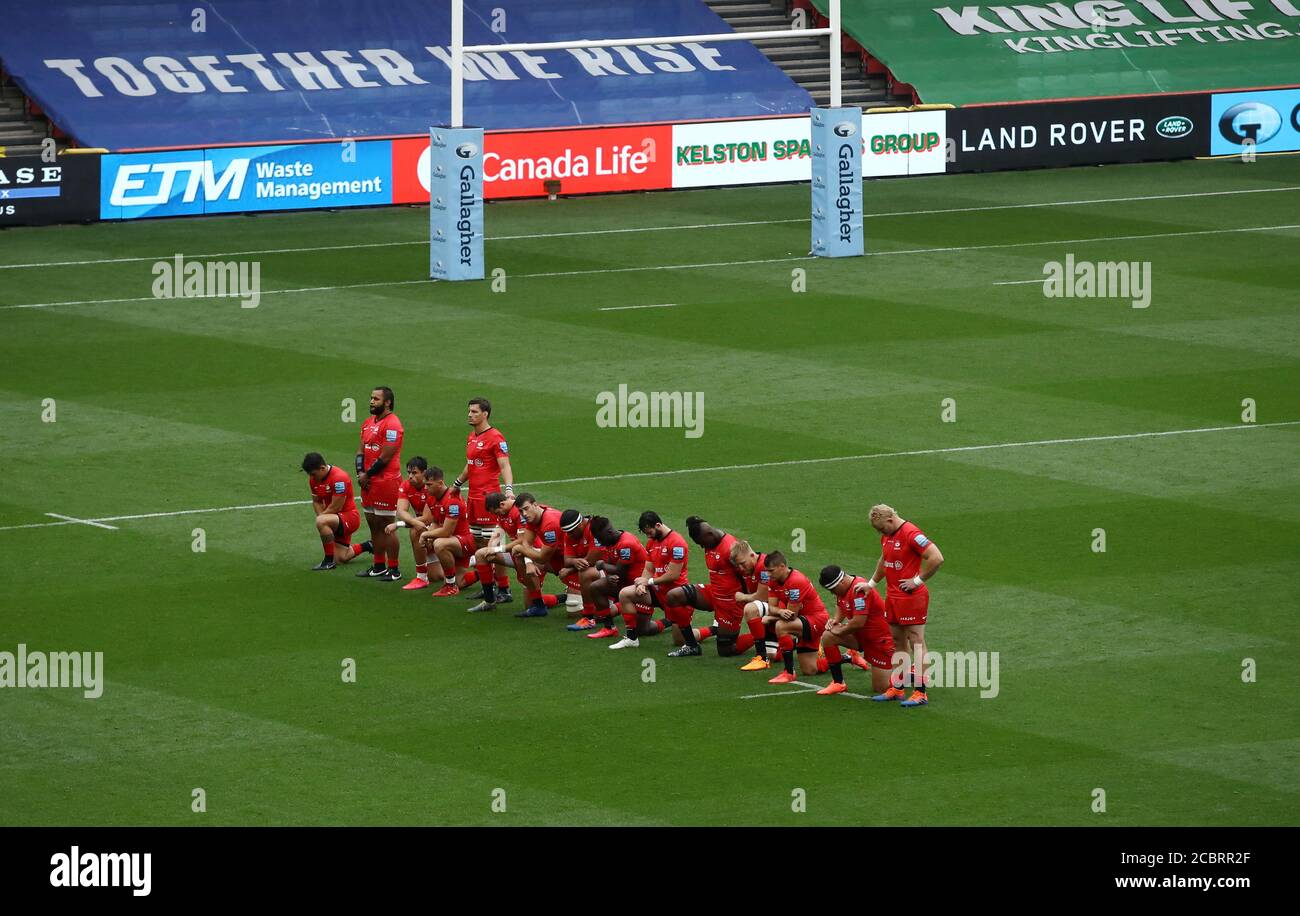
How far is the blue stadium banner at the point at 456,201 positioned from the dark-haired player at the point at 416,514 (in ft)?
49.4

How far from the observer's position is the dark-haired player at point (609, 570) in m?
20.6

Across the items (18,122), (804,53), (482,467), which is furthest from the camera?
(804,53)

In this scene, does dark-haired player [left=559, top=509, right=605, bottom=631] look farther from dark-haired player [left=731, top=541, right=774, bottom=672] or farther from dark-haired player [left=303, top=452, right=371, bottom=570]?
dark-haired player [left=303, top=452, right=371, bottom=570]

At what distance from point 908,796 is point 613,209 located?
29508mm

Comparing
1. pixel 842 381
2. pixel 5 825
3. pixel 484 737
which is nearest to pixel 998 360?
pixel 842 381

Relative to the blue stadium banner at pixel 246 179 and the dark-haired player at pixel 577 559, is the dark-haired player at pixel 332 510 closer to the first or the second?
the dark-haired player at pixel 577 559

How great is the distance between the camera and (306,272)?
38.2 metres

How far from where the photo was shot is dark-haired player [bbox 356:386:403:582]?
22.8 metres

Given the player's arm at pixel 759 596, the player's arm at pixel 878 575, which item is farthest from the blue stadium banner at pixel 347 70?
the player's arm at pixel 878 575

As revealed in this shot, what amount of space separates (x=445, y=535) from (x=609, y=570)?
215cm

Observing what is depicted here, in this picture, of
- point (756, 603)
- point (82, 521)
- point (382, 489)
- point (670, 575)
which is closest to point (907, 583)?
point (756, 603)

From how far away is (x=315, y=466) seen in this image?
23.0 m

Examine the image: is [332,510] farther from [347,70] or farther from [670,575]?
[347,70]

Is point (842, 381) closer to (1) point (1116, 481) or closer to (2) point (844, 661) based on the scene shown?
(1) point (1116, 481)
